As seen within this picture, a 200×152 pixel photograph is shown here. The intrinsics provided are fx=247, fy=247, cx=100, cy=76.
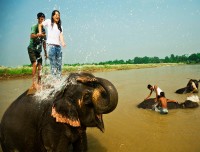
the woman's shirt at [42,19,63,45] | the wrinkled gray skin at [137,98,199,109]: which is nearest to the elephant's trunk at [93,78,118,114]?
the woman's shirt at [42,19,63,45]

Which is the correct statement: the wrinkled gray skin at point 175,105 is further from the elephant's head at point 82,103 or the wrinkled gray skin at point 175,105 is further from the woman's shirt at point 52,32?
the elephant's head at point 82,103

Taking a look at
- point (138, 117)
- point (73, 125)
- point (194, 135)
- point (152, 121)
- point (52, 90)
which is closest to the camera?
point (73, 125)

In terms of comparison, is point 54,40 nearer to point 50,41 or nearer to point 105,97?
point 50,41

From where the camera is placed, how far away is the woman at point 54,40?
255 inches

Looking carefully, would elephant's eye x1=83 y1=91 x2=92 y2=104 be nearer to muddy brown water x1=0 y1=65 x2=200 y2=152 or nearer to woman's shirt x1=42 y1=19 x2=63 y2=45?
muddy brown water x1=0 y1=65 x2=200 y2=152

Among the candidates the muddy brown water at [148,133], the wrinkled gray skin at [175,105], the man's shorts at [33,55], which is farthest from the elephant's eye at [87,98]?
the wrinkled gray skin at [175,105]

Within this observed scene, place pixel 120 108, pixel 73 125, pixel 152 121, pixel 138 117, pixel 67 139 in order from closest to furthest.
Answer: pixel 73 125 < pixel 67 139 < pixel 152 121 < pixel 138 117 < pixel 120 108

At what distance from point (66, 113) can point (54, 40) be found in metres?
3.36

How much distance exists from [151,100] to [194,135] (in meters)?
4.26

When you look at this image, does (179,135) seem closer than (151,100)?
Yes

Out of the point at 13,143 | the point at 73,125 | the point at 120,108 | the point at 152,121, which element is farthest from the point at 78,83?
the point at 120,108

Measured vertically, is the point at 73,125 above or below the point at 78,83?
below

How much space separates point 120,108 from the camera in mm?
9766

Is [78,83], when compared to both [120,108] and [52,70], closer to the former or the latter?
[52,70]
